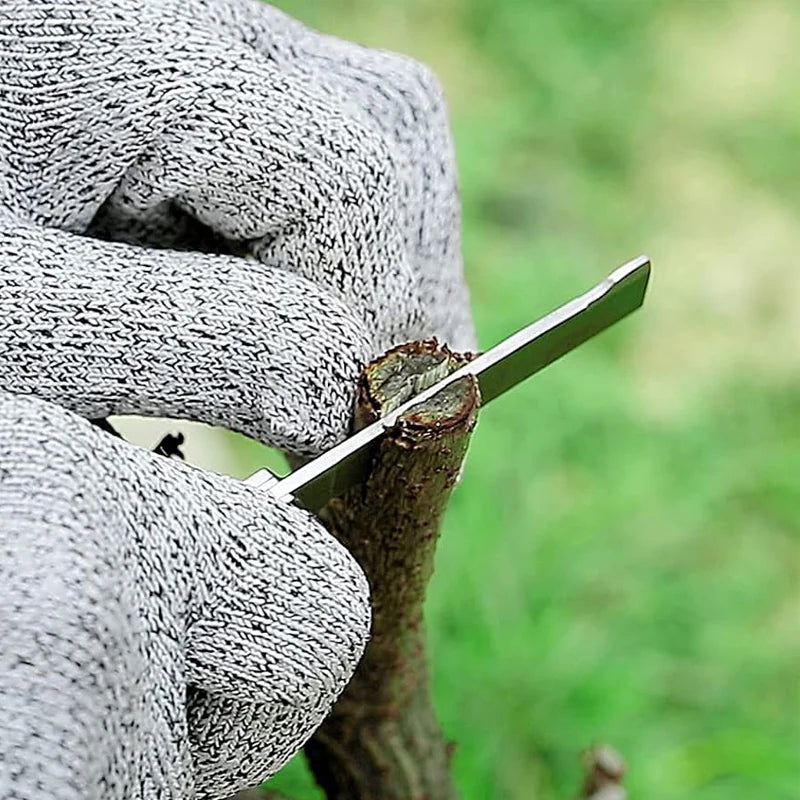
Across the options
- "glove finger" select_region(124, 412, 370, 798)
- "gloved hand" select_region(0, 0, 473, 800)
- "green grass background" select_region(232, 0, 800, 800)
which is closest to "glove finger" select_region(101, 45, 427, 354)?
"gloved hand" select_region(0, 0, 473, 800)

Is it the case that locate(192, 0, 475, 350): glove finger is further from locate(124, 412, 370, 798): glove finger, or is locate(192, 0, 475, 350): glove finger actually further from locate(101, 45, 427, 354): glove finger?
locate(124, 412, 370, 798): glove finger

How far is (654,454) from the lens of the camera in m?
1.72

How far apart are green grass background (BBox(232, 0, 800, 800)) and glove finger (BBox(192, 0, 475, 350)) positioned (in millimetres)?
687

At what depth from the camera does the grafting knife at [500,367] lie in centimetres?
61

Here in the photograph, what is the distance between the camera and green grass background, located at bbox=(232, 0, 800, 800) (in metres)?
1.40

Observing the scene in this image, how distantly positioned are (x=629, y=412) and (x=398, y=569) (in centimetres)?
109

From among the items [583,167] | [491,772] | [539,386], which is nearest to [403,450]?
[491,772]

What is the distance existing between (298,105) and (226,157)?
0.14ft

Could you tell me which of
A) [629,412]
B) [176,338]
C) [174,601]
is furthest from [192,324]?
[629,412]

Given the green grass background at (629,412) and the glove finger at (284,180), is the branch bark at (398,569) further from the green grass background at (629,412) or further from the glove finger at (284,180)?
the green grass background at (629,412)

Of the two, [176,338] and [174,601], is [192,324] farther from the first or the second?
[174,601]

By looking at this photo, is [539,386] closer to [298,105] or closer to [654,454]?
[654,454]

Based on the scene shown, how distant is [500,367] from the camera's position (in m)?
0.66

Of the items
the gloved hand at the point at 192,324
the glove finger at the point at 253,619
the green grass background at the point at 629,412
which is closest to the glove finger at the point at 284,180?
the gloved hand at the point at 192,324
